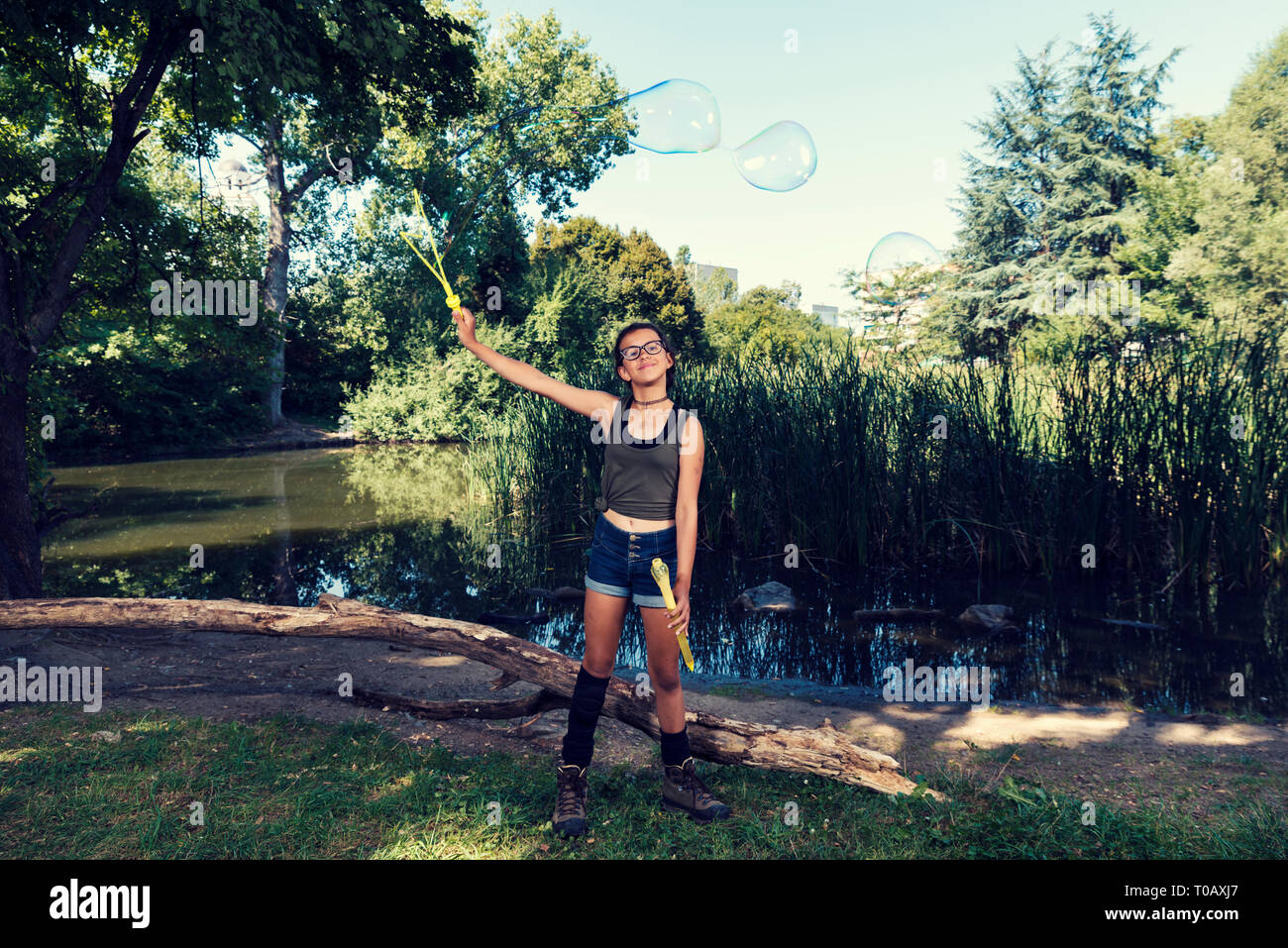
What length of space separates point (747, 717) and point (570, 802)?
1802 millimetres

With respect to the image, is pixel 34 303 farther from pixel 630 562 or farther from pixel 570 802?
pixel 570 802

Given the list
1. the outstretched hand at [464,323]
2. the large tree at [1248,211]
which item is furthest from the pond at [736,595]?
the large tree at [1248,211]

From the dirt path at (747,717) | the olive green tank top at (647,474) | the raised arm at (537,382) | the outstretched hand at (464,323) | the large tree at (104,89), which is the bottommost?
the dirt path at (747,717)

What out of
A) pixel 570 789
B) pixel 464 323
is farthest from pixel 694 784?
pixel 464 323

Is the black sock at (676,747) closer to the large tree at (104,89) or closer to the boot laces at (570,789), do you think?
the boot laces at (570,789)

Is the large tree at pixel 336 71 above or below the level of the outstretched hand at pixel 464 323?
above

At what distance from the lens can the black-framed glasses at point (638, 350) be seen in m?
3.08

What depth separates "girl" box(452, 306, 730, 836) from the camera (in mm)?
3025

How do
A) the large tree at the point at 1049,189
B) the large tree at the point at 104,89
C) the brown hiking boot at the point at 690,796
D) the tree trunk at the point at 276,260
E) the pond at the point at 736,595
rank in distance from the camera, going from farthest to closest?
the large tree at the point at 1049,189
the tree trunk at the point at 276,260
the pond at the point at 736,595
the large tree at the point at 104,89
the brown hiking boot at the point at 690,796

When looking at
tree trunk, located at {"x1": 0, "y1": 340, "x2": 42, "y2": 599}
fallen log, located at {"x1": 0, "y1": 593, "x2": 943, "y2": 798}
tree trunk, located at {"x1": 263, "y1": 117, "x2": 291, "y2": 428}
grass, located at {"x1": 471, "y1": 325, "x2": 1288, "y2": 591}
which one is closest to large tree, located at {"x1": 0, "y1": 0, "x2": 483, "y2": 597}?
tree trunk, located at {"x1": 0, "y1": 340, "x2": 42, "y2": 599}

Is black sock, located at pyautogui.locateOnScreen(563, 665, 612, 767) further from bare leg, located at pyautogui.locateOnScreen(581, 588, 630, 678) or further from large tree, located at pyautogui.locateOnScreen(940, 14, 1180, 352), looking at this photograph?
large tree, located at pyautogui.locateOnScreen(940, 14, 1180, 352)

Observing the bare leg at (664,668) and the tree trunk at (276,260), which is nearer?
the bare leg at (664,668)

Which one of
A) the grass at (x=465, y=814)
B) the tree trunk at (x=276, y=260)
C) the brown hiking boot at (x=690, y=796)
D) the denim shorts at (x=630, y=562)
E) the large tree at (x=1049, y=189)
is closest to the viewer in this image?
the grass at (x=465, y=814)
